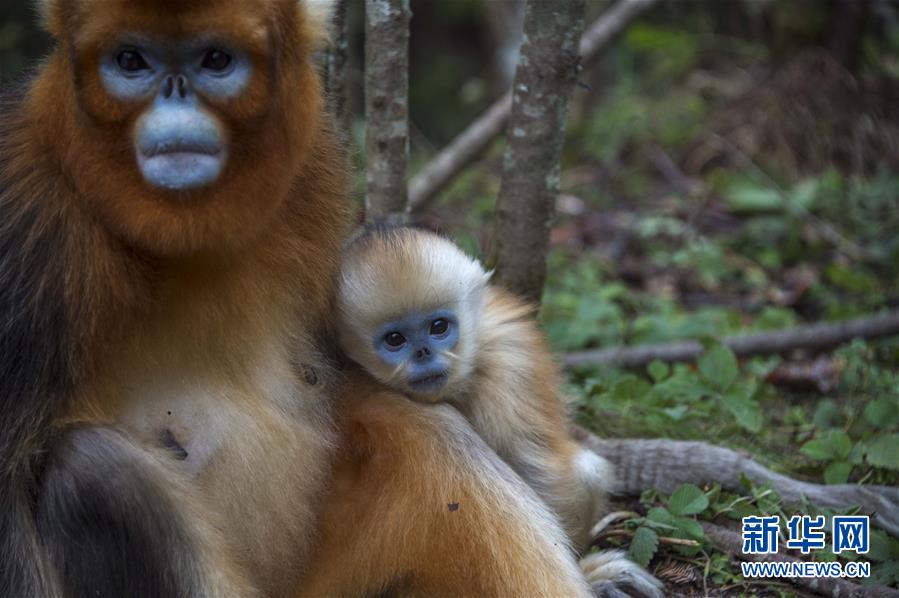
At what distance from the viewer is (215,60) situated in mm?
2492

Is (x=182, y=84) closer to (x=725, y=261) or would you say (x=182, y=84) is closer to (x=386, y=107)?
(x=386, y=107)

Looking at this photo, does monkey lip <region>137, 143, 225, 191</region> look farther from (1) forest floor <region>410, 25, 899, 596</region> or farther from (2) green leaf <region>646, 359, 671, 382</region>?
(2) green leaf <region>646, 359, 671, 382</region>

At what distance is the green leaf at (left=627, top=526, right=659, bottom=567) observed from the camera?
3.57 m

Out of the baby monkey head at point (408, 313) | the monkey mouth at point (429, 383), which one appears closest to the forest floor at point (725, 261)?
the baby monkey head at point (408, 313)

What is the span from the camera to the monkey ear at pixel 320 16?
9.23 ft

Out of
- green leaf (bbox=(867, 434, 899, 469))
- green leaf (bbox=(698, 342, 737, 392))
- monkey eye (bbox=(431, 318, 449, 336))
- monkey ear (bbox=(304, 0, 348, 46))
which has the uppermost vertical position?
monkey ear (bbox=(304, 0, 348, 46))

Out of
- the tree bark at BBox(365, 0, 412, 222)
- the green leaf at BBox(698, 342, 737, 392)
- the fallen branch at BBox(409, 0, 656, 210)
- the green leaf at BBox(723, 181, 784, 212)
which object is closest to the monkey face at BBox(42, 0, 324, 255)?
the tree bark at BBox(365, 0, 412, 222)

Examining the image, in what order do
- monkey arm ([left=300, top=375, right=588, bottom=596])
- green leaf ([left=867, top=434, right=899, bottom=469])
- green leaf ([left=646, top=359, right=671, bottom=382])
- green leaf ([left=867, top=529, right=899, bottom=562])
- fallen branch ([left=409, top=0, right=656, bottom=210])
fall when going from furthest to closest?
fallen branch ([left=409, top=0, right=656, bottom=210]), green leaf ([left=646, top=359, right=671, bottom=382]), green leaf ([left=867, top=434, right=899, bottom=469]), green leaf ([left=867, top=529, right=899, bottom=562]), monkey arm ([left=300, top=375, right=588, bottom=596])

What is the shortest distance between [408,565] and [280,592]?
0.36 meters

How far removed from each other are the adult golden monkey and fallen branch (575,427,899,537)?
1.01 meters

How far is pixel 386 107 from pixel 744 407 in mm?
1823

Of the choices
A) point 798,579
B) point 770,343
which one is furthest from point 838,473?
point 770,343

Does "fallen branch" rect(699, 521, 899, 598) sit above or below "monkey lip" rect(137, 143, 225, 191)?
below

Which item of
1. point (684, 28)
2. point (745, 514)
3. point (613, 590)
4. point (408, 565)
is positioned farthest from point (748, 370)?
point (684, 28)
